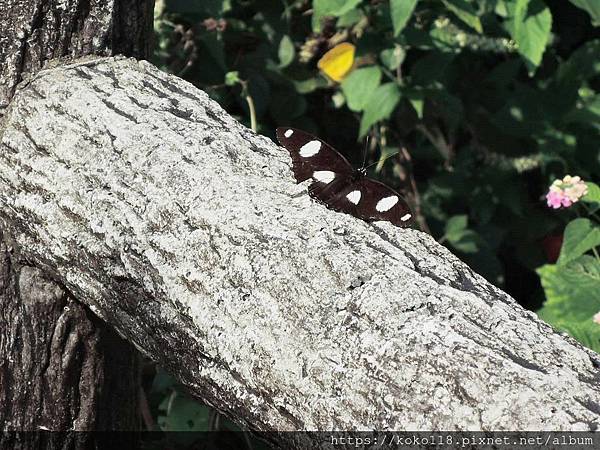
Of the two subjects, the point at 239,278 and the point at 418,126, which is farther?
the point at 418,126

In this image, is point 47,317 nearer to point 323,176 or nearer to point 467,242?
point 323,176

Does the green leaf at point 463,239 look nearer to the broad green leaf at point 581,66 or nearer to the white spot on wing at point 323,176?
the broad green leaf at point 581,66

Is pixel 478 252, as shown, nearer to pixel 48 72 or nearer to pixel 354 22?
pixel 354 22

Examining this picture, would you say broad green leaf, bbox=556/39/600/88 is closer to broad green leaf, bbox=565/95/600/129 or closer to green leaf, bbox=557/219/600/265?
broad green leaf, bbox=565/95/600/129

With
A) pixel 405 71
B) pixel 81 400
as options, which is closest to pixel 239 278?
pixel 81 400

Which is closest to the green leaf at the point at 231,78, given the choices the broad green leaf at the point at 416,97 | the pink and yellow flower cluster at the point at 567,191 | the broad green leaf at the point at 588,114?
the broad green leaf at the point at 416,97

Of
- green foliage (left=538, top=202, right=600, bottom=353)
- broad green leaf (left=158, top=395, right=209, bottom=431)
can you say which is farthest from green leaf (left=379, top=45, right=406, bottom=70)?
broad green leaf (left=158, top=395, right=209, bottom=431)
